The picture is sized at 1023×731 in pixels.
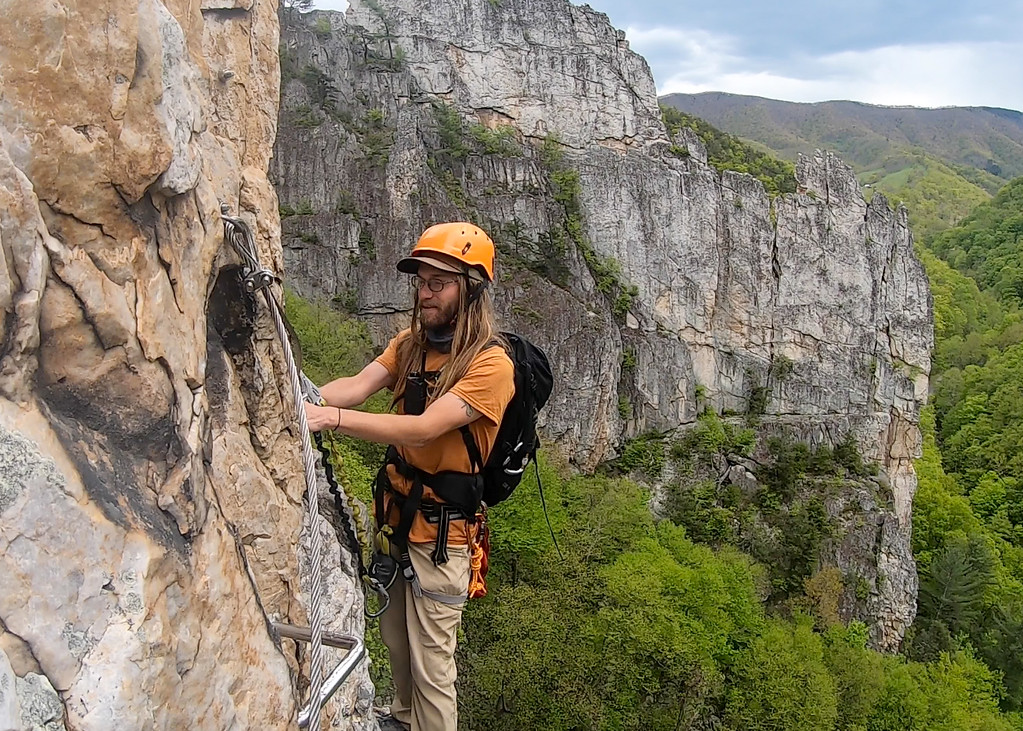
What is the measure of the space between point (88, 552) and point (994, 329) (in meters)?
68.0

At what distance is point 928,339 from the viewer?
34031 millimetres

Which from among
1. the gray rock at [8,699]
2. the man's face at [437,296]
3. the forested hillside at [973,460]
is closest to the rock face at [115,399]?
the gray rock at [8,699]

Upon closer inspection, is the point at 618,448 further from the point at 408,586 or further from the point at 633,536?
the point at 408,586

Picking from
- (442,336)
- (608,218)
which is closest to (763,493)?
(608,218)

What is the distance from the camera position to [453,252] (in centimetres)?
282

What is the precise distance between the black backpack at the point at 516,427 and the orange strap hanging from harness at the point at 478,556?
0.18 meters

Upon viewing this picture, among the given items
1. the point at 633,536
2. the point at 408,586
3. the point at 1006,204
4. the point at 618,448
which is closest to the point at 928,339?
the point at 618,448

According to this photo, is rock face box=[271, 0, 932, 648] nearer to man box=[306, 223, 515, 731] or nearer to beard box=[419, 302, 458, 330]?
man box=[306, 223, 515, 731]

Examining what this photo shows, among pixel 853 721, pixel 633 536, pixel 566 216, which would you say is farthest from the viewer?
pixel 566 216

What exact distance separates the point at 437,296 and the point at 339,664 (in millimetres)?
1417

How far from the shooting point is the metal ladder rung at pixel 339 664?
202cm

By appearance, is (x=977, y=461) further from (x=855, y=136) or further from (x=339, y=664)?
(x=855, y=136)

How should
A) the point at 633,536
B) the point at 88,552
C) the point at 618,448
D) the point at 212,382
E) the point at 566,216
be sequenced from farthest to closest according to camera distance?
the point at 566,216
the point at 618,448
the point at 633,536
the point at 212,382
the point at 88,552

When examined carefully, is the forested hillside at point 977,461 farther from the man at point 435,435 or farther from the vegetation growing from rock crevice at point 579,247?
the man at point 435,435
